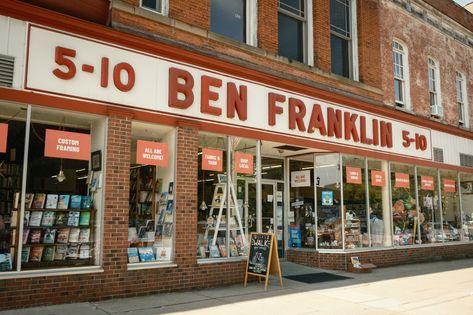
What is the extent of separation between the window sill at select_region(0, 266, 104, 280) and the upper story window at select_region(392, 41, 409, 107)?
12155 mm

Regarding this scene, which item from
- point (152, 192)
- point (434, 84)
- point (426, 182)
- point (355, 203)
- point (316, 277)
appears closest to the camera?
point (152, 192)

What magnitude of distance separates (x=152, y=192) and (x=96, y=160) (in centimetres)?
155

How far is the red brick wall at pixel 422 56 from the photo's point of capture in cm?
1527

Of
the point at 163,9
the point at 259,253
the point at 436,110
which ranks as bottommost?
the point at 259,253

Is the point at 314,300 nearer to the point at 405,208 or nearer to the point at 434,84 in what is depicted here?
the point at 405,208

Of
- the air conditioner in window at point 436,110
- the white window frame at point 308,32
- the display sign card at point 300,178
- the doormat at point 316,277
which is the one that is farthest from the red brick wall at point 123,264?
the air conditioner in window at point 436,110

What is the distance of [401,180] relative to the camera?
14.9m

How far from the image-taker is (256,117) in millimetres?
10734

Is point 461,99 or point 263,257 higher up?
point 461,99

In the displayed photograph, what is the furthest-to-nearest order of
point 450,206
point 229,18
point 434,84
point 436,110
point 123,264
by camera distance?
point 434,84, point 450,206, point 436,110, point 229,18, point 123,264

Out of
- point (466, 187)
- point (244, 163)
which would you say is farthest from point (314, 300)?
point (466, 187)

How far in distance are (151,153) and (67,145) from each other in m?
1.72

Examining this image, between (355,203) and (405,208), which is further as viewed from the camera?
(405,208)

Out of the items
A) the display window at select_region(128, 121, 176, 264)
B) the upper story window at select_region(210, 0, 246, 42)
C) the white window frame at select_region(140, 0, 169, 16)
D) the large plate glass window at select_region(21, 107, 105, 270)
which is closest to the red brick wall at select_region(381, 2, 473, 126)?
Result: the upper story window at select_region(210, 0, 246, 42)
